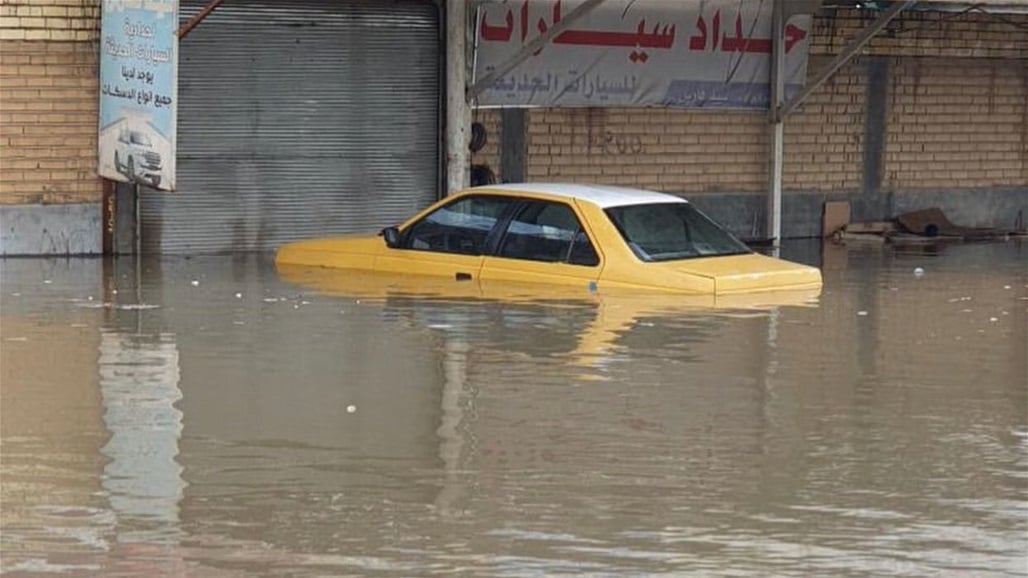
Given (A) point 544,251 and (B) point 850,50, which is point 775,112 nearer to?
(B) point 850,50

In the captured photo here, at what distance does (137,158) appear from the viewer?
1948 centimetres

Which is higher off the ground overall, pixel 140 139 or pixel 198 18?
pixel 198 18

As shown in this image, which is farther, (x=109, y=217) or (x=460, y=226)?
(x=109, y=217)

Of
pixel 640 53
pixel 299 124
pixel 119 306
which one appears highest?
pixel 640 53

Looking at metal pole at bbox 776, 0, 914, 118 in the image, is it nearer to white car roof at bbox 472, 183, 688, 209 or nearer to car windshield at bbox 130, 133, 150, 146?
white car roof at bbox 472, 183, 688, 209

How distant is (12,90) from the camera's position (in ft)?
65.0

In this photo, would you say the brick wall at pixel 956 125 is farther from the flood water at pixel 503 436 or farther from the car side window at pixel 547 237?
the car side window at pixel 547 237

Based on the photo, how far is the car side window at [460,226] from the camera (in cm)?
1694

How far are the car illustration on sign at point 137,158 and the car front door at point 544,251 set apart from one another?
12.8 ft

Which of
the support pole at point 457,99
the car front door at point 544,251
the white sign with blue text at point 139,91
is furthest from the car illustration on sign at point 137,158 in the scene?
the car front door at point 544,251

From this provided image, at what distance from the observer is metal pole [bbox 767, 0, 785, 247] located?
2438cm

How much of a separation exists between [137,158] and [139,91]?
0.64 m

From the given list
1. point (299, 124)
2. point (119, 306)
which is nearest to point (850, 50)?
point (299, 124)

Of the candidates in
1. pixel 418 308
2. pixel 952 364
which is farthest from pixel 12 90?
pixel 952 364
